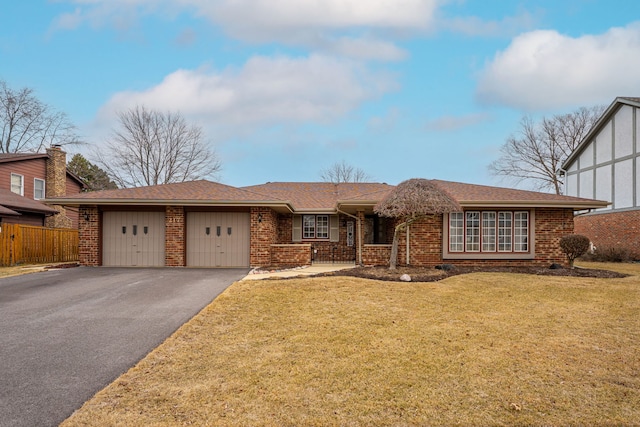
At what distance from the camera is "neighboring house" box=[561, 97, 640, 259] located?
1767cm

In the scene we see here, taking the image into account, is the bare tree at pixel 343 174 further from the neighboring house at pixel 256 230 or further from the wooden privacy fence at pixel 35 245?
the wooden privacy fence at pixel 35 245

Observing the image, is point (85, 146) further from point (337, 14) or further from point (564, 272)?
point (564, 272)

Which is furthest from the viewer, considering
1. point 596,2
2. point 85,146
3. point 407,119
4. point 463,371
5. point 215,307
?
point 85,146

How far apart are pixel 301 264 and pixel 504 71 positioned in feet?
43.8

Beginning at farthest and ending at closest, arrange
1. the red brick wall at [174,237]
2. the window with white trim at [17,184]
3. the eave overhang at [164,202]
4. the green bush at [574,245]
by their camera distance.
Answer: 1. the window with white trim at [17,184]
2. the red brick wall at [174,237]
3. the eave overhang at [164,202]
4. the green bush at [574,245]

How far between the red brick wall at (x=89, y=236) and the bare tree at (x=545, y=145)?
31043mm

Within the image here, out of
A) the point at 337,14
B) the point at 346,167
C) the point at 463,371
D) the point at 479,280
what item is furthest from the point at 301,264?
the point at 346,167

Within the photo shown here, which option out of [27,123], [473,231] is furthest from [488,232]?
[27,123]

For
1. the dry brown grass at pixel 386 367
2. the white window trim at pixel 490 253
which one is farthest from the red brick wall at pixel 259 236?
the white window trim at pixel 490 253

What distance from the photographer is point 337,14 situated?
1195 cm

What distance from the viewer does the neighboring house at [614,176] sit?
17672 millimetres

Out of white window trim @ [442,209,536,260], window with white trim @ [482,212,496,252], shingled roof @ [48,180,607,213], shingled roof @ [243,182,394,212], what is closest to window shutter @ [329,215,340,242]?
shingled roof @ [243,182,394,212]

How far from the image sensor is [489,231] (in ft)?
43.6

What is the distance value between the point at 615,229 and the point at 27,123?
38.2m
